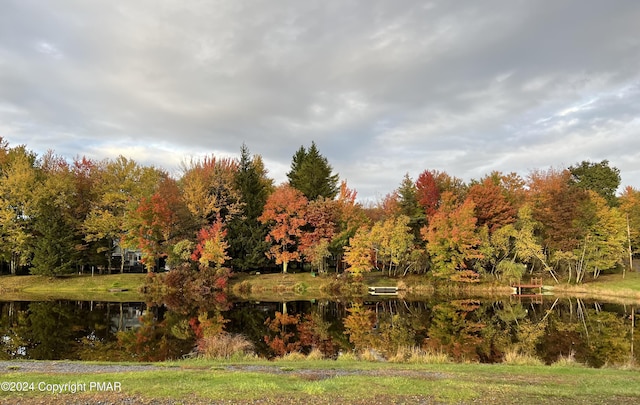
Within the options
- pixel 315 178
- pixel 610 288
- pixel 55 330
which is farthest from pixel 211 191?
pixel 610 288

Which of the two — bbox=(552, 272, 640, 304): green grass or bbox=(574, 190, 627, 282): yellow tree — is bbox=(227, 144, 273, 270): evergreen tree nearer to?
bbox=(552, 272, 640, 304): green grass

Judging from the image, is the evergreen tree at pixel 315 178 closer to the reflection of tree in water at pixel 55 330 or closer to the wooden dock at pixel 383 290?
the wooden dock at pixel 383 290

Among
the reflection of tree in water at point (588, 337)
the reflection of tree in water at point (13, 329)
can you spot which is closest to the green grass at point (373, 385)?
the reflection of tree in water at point (588, 337)

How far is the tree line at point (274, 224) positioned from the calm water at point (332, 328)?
9.65 metres

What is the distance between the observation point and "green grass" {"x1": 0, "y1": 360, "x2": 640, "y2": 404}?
8.55 meters

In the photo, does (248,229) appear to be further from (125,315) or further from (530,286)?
(530,286)

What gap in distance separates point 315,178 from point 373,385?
49.1 meters

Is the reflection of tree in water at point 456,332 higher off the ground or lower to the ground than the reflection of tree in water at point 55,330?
lower

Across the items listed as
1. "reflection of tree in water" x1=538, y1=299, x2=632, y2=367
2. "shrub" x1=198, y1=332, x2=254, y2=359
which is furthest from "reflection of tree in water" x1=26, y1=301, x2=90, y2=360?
"reflection of tree in water" x1=538, y1=299, x2=632, y2=367

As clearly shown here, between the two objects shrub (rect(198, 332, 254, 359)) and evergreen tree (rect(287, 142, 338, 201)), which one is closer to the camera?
shrub (rect(198, 332, 254, 359))

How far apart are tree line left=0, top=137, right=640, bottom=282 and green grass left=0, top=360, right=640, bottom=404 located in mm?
33923

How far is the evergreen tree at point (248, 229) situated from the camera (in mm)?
49625

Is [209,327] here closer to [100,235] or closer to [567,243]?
[100,235]

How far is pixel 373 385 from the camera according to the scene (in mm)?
9680
